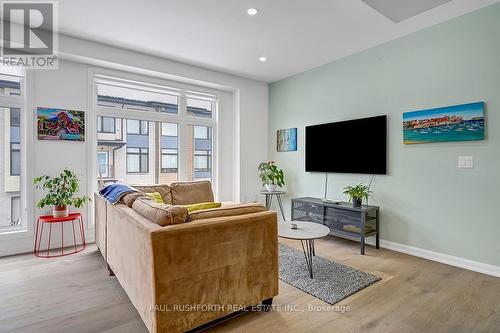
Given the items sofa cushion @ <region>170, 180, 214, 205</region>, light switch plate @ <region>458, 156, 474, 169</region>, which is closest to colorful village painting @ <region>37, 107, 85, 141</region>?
sofa cushion @ <region>170, 180, 214, 205</region>

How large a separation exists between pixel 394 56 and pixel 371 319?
10.2 ft

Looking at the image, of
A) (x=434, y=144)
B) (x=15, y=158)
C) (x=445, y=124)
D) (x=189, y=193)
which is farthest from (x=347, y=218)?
(x=15, y=158)

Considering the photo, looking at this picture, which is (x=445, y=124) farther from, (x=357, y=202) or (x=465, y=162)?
(x=357, y=202)

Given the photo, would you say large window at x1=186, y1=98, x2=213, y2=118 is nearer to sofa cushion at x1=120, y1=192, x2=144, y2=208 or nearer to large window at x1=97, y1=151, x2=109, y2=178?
large window at x1=97, y1=151, x2=109, y2=178

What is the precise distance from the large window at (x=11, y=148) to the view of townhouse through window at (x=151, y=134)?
2.89ft

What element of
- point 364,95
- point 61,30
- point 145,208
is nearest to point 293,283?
point 145,208

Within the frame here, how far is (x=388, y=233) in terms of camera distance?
3559 millimetres

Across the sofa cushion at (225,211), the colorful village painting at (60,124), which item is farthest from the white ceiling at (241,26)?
the sofa cushion at (225,211)

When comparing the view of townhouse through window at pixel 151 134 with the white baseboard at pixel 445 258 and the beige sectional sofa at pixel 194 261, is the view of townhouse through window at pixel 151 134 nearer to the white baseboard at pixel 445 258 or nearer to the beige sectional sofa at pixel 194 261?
the beige sectional sofa at pixel 194 261

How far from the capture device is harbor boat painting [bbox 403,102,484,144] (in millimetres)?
→ 2805

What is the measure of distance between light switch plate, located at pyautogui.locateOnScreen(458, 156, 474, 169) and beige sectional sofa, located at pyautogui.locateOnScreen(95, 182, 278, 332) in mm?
2324

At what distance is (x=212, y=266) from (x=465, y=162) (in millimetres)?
2898

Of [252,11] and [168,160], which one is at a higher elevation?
[252,11]

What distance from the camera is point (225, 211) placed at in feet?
6.25
